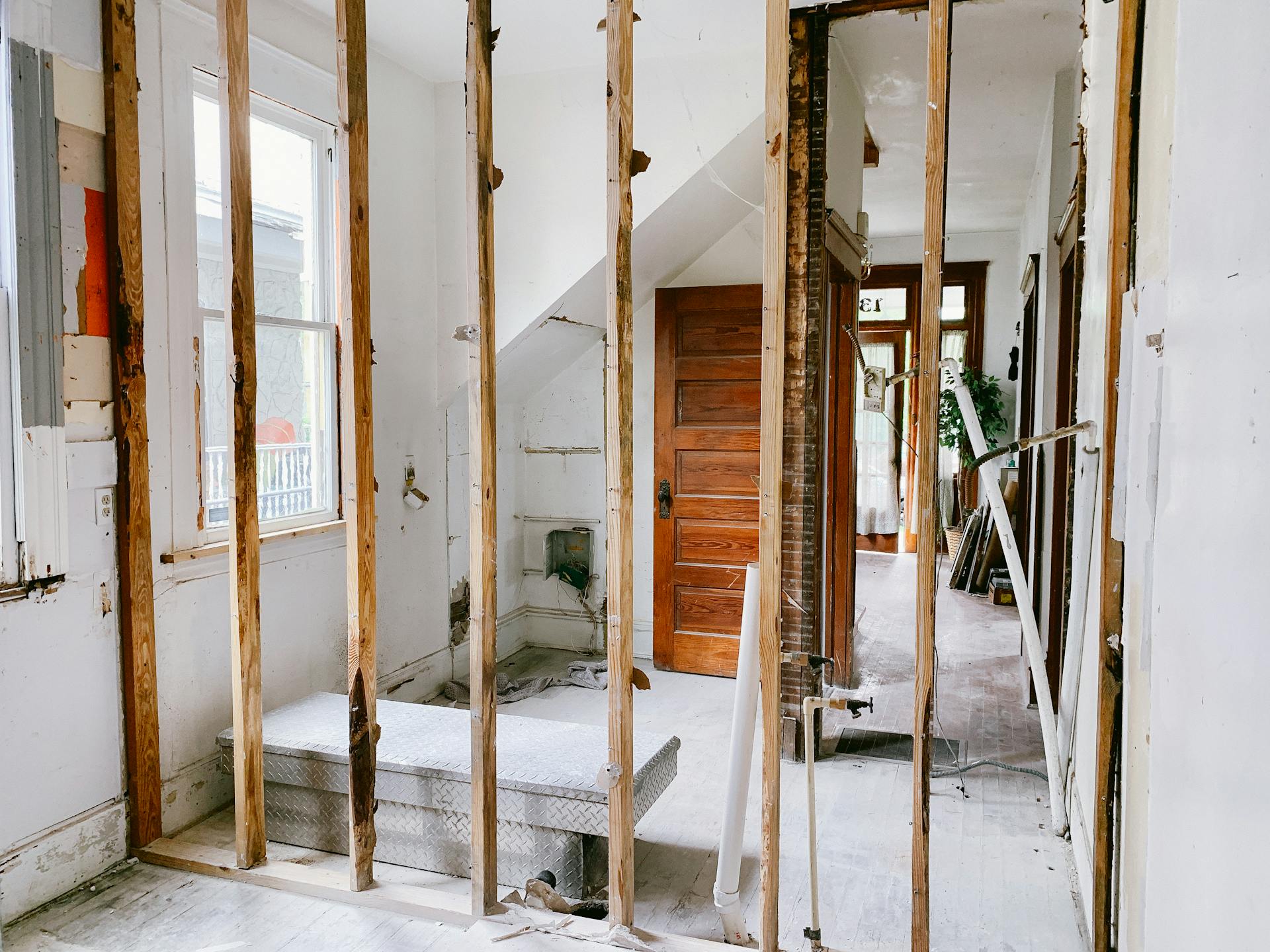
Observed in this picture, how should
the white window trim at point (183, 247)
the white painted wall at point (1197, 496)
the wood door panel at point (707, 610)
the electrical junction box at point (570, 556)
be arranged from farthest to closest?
the electrical junction box at point (570, 556) → the wood door panel at point (707, 610) → the white window trim at point (183, 247) → the white painted wall at point (1197, 496)

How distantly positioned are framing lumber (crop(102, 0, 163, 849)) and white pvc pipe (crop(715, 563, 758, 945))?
1.69m

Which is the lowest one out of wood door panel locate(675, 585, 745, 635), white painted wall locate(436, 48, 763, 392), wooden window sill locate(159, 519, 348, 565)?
wood door panel locate(675, 585, 745, 635)

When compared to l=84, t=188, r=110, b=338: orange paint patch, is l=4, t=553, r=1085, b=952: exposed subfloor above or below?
below

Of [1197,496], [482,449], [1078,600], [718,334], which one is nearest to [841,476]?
[718,334]

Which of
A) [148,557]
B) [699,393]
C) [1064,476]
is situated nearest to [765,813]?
[148,557]

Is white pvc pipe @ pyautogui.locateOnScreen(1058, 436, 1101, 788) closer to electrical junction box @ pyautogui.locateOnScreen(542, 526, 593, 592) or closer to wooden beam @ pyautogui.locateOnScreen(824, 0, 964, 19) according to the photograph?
wooden beam @ pyautogui.locateOnScreen(824, 0, 964, 19)

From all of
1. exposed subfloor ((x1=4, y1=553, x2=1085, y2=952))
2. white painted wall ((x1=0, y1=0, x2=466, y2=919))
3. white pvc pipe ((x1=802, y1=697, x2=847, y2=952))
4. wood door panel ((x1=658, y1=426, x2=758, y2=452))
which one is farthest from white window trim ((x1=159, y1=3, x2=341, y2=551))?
wood door panel ((x1=658, y1=426, x2=758, y2=452))

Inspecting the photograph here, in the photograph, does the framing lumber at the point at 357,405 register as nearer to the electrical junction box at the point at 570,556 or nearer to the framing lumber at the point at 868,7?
the framing lumber at the point at 868,7

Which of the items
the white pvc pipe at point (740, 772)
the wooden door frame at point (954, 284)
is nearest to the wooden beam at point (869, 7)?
the white pvc pipe at point (740, 772)

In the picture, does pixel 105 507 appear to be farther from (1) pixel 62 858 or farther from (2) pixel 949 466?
(2) pixel 949 466

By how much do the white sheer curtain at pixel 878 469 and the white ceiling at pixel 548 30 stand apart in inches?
207

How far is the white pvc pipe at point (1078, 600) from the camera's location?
2381 mm

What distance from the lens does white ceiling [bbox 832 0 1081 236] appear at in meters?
3.32

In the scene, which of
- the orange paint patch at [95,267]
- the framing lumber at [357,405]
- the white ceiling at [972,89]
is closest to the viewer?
the framing lumber at [357,405]
